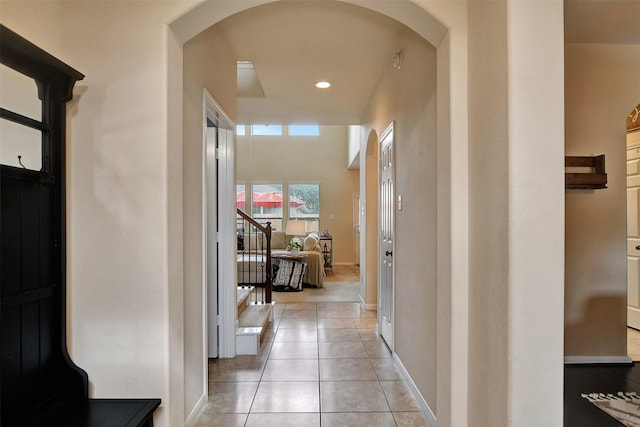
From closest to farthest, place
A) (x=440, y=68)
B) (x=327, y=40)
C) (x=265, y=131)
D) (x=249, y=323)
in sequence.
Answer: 1. (x=440, y=68)
2. (x=327, y=40)
3. (x=249, y=323)
4. (x=265, y=131)

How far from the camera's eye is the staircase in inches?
126

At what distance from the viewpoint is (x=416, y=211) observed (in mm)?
2482

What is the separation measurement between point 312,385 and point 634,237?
3861 millimetres

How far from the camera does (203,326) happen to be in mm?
2379

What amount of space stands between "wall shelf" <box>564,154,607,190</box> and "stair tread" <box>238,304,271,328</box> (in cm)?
317

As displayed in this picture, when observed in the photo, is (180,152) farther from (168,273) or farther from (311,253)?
(311,253)

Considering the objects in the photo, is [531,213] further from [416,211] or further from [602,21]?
[602,21]

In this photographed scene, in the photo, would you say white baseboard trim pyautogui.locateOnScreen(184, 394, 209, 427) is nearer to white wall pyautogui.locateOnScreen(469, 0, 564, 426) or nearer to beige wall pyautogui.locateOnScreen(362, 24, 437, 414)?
beige wall pyautogui.locateOnScreen(362, 24, 437, 414)

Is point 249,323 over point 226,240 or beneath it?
beneath

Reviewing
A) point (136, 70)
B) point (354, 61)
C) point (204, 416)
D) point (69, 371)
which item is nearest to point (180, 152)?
point (136, 70)

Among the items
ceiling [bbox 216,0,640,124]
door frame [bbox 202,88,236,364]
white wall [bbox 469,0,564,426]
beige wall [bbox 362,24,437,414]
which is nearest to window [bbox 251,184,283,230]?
ceiling [bbox 216,0,640,124]

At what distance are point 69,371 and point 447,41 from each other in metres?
2.34

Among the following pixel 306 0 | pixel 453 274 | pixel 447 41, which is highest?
pixel 306 0

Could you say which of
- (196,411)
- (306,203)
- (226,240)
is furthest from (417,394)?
(306,203)
